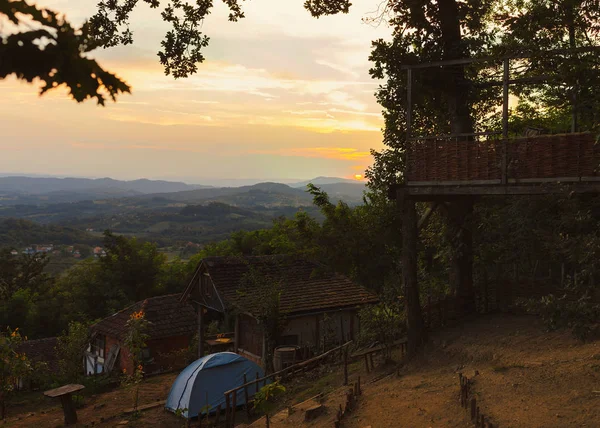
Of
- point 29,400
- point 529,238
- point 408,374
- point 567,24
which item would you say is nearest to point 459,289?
point 529,238

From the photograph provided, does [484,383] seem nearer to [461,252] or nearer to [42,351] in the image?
[461,252]

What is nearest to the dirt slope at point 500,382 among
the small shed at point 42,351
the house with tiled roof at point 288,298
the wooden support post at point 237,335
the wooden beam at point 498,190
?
the wooden beam at point 498,190

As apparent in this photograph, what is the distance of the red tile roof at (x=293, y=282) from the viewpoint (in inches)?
765

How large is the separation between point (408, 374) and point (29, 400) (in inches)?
772

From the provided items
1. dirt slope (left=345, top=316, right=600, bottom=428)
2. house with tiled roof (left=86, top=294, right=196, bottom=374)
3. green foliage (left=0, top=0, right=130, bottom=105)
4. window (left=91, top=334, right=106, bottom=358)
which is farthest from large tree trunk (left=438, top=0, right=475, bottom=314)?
window (left=91, top=334, right=106, bottom=358)

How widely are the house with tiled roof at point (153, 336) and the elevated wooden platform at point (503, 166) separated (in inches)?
767

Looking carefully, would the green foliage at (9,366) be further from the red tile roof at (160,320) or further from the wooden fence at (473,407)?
the wooden fence at (473,407)

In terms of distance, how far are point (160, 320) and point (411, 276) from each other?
20.1m

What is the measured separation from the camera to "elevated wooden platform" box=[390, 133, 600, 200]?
10.7 metres

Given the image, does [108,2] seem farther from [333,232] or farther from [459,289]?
[333,232]

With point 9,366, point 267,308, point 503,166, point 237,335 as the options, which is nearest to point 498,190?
point 503,166

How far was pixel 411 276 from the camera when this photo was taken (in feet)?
44.2

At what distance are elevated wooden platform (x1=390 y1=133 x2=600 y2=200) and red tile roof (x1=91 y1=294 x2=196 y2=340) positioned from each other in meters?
20.0

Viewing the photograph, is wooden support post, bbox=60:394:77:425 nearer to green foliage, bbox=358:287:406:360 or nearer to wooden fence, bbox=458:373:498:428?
green foliage, bbox=358:287:406:360
